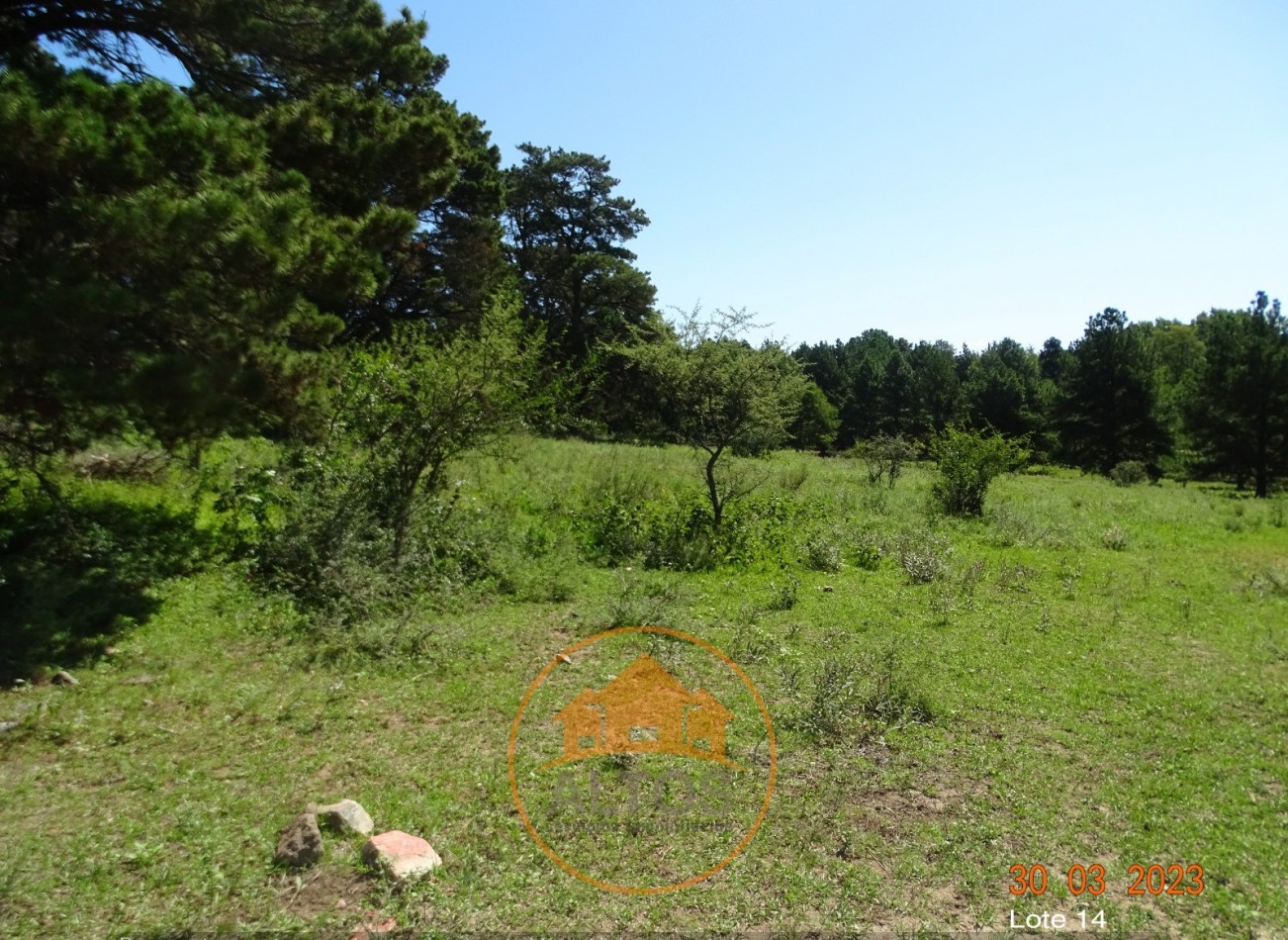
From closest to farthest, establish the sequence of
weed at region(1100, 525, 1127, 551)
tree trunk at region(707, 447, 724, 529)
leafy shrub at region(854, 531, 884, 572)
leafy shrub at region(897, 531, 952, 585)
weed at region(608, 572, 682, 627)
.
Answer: weed at region(608, 572, 682, 627) < leafy shrub at region(897, 531, 952, 585) < leafy shrub at region(854, 531, 884, 572) < tree trunk at region(707, 447, 724, 529) < weed at region(1100, 525, 1127, 551)

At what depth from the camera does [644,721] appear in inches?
192

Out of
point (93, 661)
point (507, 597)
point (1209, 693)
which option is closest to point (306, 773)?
point (93, 661)

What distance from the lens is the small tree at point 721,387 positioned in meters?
11.0

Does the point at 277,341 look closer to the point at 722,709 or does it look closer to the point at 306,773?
the point at 306,773

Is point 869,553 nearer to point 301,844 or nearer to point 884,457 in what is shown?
point 301,844

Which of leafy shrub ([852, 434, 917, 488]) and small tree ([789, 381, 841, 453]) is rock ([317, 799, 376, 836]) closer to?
leafy shrub ([852, 434, 917, 488])

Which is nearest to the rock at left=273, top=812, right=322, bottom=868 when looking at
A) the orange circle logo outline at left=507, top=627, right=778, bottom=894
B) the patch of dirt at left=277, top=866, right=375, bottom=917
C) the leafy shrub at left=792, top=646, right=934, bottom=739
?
the patch of dirt at left=277, top=866, right=375, bottom=917

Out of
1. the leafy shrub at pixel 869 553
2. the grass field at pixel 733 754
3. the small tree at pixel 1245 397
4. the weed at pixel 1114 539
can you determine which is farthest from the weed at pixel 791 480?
the small tree at pixel 1245 397

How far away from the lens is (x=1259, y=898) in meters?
3.35

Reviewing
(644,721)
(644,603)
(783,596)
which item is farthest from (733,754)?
(783,596)

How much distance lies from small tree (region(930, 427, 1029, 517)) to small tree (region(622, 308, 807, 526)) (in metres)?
5.79

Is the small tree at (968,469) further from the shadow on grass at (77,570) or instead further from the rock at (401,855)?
the rock at (401,855)

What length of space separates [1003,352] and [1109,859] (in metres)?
70.9

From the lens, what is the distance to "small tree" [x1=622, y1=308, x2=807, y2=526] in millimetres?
11016
